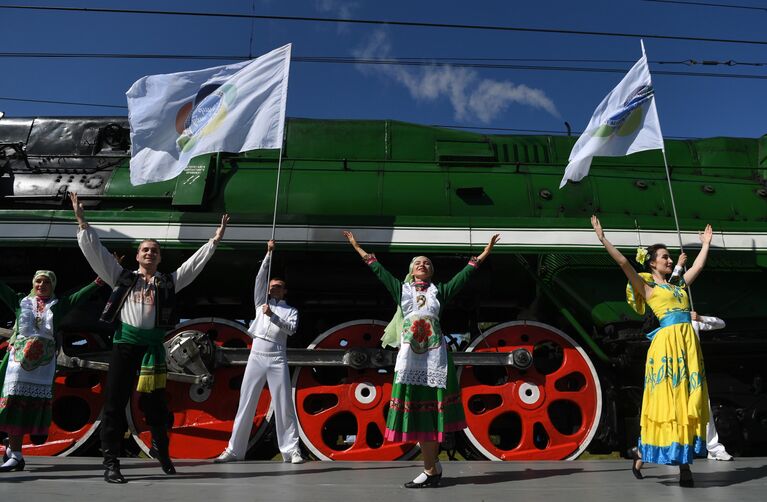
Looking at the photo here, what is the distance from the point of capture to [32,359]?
500 centimetres

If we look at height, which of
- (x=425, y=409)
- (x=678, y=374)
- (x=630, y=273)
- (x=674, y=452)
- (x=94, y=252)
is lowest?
(x=674, y=452)

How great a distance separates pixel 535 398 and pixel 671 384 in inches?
87.3

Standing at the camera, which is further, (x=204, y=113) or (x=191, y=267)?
(x=204, y=113)

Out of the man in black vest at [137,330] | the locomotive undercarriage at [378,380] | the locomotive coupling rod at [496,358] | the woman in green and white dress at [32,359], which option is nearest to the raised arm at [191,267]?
the man in black vest at [137,330]

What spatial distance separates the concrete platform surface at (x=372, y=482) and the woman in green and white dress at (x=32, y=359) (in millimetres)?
373

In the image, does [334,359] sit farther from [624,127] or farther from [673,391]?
[624,127]

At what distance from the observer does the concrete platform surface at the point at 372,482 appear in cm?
350

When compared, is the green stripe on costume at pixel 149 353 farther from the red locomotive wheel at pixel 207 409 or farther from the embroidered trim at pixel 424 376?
the red locomotive wheel at pixel 207 409

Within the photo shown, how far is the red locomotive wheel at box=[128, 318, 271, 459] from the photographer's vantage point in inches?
238

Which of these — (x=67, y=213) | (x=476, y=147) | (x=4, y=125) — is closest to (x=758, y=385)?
(x=476, y=147)

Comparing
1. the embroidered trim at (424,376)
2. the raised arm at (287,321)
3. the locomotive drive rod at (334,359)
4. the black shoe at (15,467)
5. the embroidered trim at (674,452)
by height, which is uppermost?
the raised arm at (287,321)

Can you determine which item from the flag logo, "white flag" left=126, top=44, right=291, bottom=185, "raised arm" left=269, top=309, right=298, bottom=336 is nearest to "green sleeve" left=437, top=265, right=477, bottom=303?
"raised arm" left=269, top=309, right=298, bottom=336

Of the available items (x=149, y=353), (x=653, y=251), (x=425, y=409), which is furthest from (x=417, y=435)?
(x=653, y=251)

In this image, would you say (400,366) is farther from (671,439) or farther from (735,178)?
(735,178)
